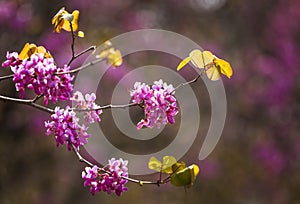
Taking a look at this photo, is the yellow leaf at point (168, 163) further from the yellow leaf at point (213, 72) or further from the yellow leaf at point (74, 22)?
the yellow leaf at point (74, 22)

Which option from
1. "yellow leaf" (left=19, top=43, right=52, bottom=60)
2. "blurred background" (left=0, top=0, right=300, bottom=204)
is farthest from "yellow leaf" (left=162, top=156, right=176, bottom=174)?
"blurred background" (left=0, top=0, right=300, bottom=204)

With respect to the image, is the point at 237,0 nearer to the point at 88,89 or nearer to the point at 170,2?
the point at 170,2

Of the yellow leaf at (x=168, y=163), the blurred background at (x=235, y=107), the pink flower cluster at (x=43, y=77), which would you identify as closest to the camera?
the pink flower cluster at (x=43, y=77)

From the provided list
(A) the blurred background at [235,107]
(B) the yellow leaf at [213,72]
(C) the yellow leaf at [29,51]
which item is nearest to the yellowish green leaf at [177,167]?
(B) the yellow leaf at [213,72]

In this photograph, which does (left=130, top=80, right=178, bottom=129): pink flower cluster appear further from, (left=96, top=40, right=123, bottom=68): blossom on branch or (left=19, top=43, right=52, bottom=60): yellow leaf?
(left=19, top=43, right=52, bottom=60): yellow leaf

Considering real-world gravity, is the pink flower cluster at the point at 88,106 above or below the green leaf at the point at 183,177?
above

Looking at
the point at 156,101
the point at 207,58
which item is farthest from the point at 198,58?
the point at 156,101
